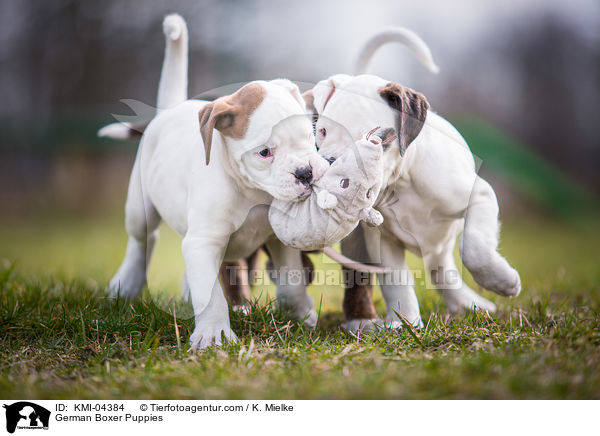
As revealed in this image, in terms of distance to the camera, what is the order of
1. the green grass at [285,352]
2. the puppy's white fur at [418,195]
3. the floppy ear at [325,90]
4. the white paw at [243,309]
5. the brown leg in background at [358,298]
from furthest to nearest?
the brown leg in background at [358,298] < the white paw at [243,309] < the floppy ear at [325,90] < the puppy's white fur at [418,195] < the green grass at [285,352]

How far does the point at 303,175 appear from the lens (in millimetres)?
2387

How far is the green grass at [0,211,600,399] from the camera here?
198 cm

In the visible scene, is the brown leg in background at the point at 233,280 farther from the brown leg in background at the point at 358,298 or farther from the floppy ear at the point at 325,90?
the floppy ear at the point at 325,90

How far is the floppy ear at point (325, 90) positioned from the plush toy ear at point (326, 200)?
55 cm

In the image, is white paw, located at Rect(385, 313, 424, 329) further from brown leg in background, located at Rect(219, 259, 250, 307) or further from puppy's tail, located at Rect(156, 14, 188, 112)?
puppy's tail, located at Rect(156, 14, 188, 112)

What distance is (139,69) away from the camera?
39.7 ft

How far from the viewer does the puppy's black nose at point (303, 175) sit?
2.38 meters

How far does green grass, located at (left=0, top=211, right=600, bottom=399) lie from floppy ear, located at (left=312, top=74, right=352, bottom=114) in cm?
81

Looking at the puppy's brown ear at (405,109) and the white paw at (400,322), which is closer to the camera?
the puppy's brown ear at (405,109)

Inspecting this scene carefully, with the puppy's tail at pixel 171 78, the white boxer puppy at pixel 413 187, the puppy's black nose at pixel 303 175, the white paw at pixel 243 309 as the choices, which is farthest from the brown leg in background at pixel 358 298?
the puppy's tail at pixel 171 78

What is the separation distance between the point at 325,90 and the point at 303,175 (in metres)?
0.58

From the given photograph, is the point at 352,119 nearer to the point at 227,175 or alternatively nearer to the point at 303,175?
the point at 303,175
